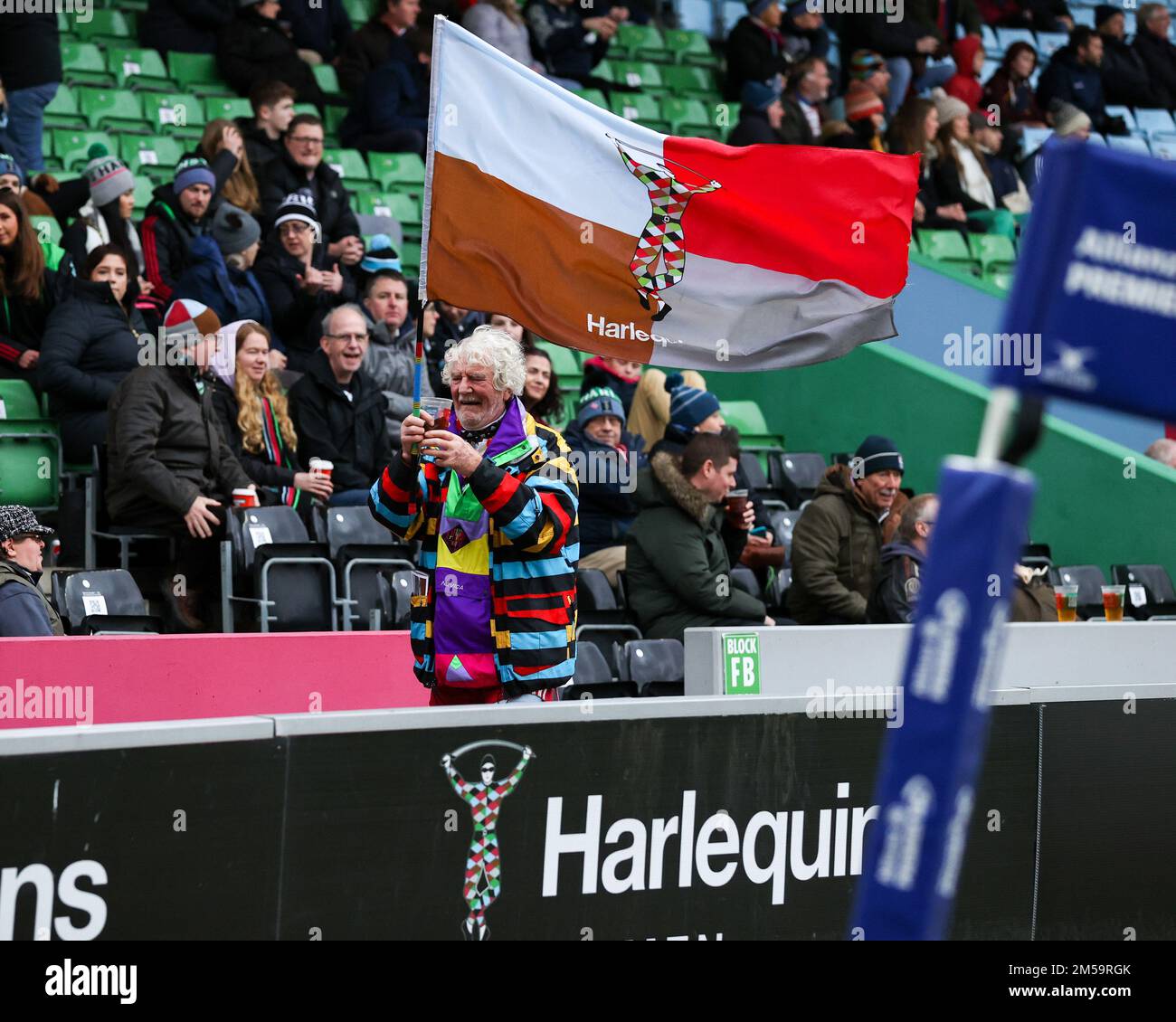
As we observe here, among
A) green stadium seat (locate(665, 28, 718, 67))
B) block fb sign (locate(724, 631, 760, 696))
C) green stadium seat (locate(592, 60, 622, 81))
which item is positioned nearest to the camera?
block fb sign (locate(724, 631, 760, 696))

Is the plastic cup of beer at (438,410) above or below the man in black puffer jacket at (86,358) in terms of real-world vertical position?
above

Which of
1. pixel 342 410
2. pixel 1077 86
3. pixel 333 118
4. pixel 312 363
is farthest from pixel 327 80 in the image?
pixel 1077 86

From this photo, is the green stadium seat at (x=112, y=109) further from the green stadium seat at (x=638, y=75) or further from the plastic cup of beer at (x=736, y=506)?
the plastic cup of beer at (x=736, y=506)

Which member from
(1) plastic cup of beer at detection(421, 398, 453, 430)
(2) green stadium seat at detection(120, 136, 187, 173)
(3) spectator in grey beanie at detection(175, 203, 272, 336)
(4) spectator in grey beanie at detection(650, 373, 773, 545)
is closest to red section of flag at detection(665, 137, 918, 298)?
(1) plastic cup of beer at detection(421, 398, 453, 430)

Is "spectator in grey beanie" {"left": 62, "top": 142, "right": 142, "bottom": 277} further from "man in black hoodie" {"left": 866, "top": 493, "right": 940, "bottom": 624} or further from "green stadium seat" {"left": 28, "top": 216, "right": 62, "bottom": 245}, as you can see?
"man in black hoodie" {"left": 866, "top": 493, "right": 940, "bottom": 624}

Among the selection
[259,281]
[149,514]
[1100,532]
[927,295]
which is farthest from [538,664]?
[927,295]

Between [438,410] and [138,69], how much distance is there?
8.90m

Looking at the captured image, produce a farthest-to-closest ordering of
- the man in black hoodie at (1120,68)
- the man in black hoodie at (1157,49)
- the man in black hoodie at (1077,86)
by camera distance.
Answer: the man in black hoodie at (1157,49)
the man in black hoodie at (1120,68)
the man in black hoodie at (1077,86)

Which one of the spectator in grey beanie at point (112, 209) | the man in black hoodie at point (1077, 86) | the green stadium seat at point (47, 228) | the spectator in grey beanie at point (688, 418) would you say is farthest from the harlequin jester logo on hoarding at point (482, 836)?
the man in black hoodie at point (1077, 86)

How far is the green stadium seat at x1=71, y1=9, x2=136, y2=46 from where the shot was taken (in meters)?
13.8

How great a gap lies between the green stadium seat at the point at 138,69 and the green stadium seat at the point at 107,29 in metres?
0.33

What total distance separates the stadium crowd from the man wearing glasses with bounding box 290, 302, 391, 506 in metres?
0.01

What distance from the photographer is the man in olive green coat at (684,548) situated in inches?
322
